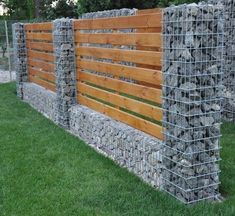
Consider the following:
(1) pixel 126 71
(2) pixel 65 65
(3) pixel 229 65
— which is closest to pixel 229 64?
(3) pixel 229 65

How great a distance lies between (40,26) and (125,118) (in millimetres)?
4220

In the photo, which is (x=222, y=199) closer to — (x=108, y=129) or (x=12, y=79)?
(x=108, y=129)

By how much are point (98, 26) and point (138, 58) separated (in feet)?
4.54

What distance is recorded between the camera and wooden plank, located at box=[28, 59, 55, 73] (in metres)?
8.58

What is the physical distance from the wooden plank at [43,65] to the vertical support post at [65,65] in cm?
85

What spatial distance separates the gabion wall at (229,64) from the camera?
763 centimetres

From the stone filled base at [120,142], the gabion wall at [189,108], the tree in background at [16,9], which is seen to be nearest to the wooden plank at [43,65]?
the stone filled base at [120,142]

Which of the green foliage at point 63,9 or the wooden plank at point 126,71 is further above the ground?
the green foliage at point 63,9

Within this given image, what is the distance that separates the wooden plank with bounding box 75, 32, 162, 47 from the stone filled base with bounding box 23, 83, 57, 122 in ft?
5.81

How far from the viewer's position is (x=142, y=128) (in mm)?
5199

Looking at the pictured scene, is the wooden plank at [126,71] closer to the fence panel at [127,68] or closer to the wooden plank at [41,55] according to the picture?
the fence panel at [127,68]

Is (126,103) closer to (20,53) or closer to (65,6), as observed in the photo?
(20,53)

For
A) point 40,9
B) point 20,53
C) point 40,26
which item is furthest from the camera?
point 40,9

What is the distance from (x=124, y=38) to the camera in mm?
5391
